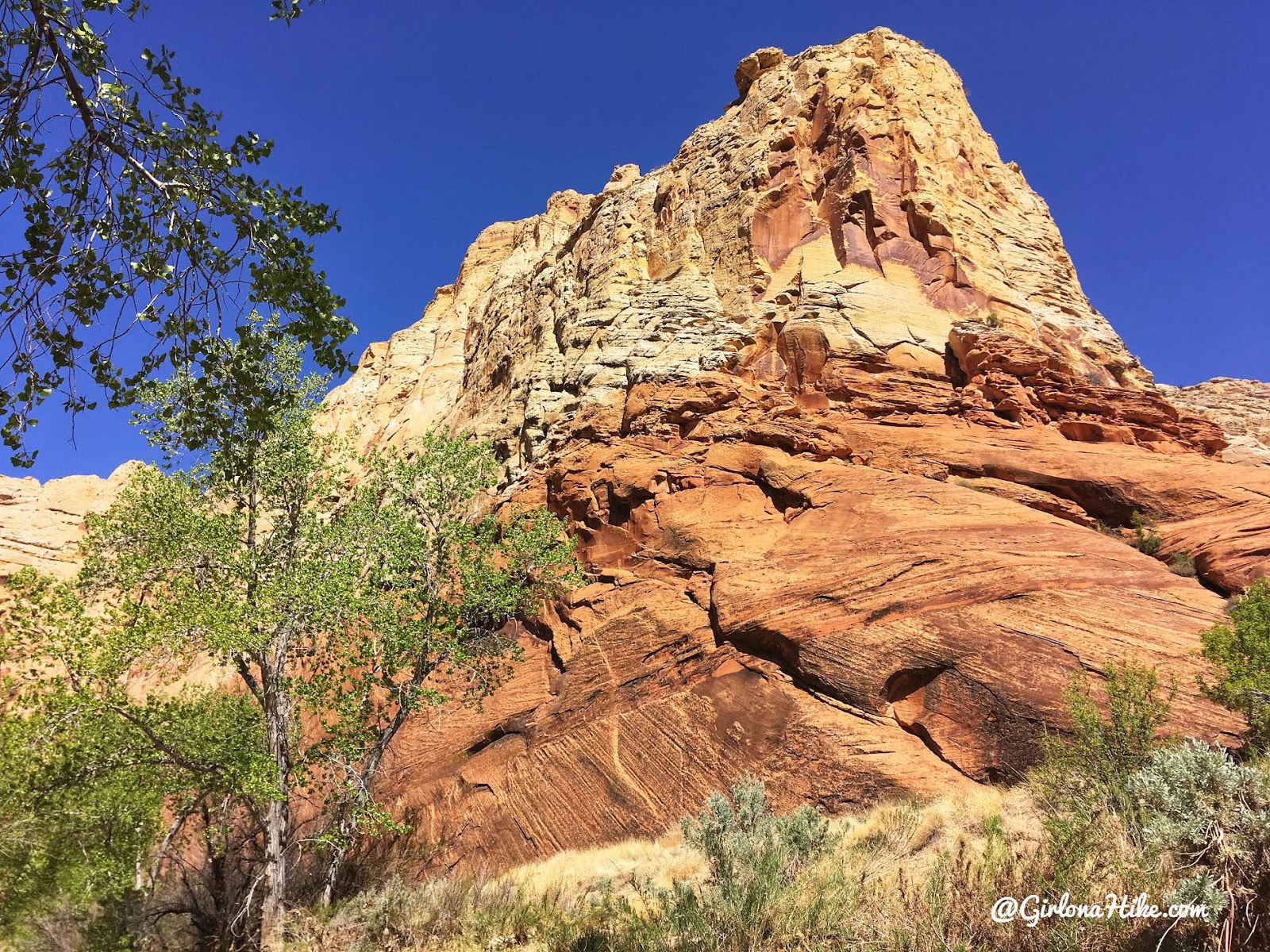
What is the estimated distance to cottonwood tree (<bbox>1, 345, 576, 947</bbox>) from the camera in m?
11.2

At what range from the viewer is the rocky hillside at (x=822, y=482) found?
14148mm

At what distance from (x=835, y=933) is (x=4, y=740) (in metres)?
12.6

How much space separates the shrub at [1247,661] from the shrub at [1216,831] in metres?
5.27

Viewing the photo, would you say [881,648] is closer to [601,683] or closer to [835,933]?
[601,683]

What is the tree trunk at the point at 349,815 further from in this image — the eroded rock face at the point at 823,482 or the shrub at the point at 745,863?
the shrub at the point at 745,863

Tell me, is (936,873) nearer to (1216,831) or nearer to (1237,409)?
(1216,831)

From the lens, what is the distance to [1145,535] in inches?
680

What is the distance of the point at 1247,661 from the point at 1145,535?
22.6ft

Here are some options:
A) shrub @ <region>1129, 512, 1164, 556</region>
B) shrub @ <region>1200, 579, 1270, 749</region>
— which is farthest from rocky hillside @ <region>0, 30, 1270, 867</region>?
shrub @ <region>1200, 579, 1270, 749</region>

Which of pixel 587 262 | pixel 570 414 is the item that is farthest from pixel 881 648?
pixel 587 262

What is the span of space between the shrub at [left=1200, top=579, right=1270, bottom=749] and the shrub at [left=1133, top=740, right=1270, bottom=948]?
5.27 meters

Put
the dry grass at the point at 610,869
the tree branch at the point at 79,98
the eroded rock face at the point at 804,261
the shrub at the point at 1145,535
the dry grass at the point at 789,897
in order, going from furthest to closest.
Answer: the eroded rock face at the point at 804,261, the shrub at the point at 1145,535, the dry grass at the point at 610,869, the dry grass at the point at 789,897, the tree branch at the point at 79,98

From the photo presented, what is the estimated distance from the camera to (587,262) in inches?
1293

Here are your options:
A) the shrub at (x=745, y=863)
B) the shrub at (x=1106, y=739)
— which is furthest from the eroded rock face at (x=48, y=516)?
the shrub at (x=1106, y=739)
